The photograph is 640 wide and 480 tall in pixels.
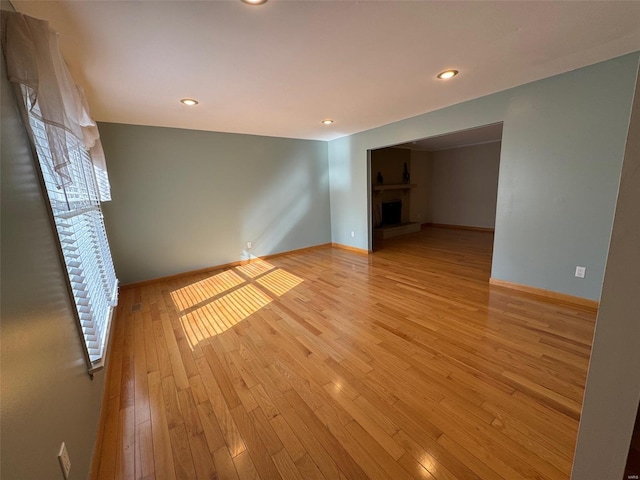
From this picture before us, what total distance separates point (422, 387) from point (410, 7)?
2.26 meters

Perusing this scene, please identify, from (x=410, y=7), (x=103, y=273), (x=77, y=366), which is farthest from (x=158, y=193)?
(x=410, y=7)

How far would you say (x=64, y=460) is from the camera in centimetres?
95

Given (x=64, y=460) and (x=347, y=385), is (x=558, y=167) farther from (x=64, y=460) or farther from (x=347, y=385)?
(x=64, y=460)

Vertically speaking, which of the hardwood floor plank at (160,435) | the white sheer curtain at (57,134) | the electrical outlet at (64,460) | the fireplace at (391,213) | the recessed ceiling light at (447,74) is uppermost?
the recessed ceiling light at (447,74)

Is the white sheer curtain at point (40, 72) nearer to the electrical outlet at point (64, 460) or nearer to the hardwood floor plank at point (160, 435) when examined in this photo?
the electrical outlet at point (64, 460)

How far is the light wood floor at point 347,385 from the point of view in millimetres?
1212

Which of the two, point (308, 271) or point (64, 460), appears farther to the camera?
point (308, 271)

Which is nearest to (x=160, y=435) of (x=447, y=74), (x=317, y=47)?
(x=317, y=47)

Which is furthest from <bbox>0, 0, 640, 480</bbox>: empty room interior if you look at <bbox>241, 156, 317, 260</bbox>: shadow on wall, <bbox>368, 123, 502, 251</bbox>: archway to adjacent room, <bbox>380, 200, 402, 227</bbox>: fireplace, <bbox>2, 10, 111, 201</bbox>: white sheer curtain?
<bbox>380, 200, 402, 227</bbox>: fireplace

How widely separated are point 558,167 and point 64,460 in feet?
13.2

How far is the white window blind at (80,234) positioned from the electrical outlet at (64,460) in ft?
1.81

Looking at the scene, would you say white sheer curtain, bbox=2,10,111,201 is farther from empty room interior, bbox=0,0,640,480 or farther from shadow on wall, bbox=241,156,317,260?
shadow on wall, bbox=241,156,317,260

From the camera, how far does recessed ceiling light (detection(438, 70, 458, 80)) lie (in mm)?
2169

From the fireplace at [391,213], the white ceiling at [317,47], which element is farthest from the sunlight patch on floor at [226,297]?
the fireplace at [391,213]
